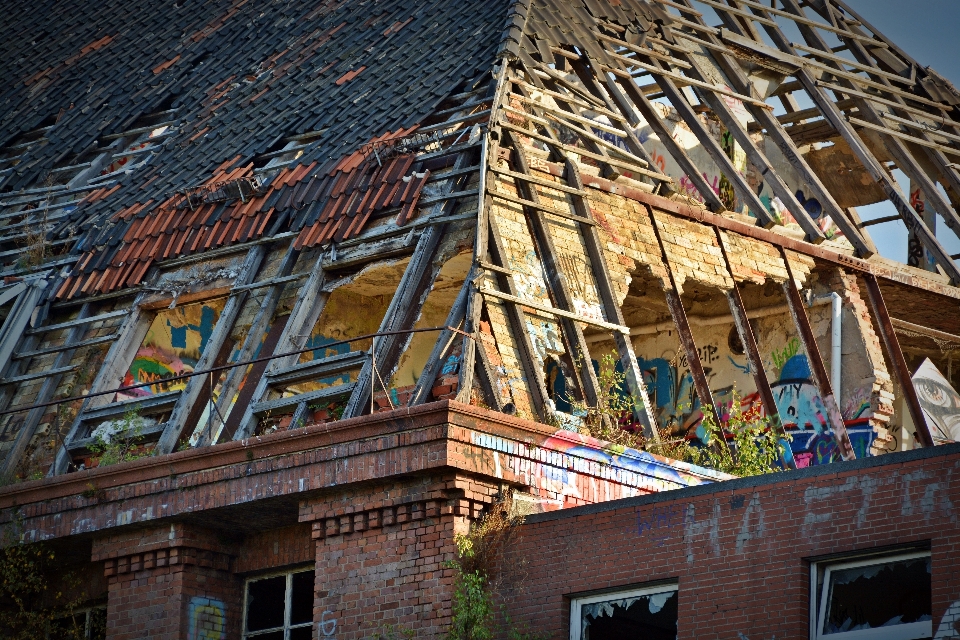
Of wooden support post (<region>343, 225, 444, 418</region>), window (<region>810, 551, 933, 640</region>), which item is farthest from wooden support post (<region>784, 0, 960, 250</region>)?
window (<region>810, 551, 933, 640</region>)

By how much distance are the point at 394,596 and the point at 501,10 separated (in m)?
8.03

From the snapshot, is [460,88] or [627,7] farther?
[627,7]

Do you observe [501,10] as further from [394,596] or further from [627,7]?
[394,596]

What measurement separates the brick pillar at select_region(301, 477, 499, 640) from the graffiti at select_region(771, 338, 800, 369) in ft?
24.6

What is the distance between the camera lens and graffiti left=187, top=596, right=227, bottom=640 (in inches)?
592

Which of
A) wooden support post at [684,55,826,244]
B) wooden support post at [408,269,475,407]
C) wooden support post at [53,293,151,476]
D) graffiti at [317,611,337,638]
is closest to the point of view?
graffiti at [317,611,337,638]

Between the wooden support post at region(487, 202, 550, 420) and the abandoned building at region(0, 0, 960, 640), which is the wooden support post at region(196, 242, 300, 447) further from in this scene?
the wooden support post at region(487, 202, 550, 420)

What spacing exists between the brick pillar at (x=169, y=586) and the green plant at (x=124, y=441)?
1013mm

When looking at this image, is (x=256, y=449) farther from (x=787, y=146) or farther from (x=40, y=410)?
(x=787, y=146)

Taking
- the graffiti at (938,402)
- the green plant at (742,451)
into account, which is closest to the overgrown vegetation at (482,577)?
the green plant at (742,451)

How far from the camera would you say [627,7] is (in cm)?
2019

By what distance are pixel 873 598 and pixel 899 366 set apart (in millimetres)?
7375

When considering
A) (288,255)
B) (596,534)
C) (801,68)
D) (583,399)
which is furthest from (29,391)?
(801,68)

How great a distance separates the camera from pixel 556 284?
15.9m
